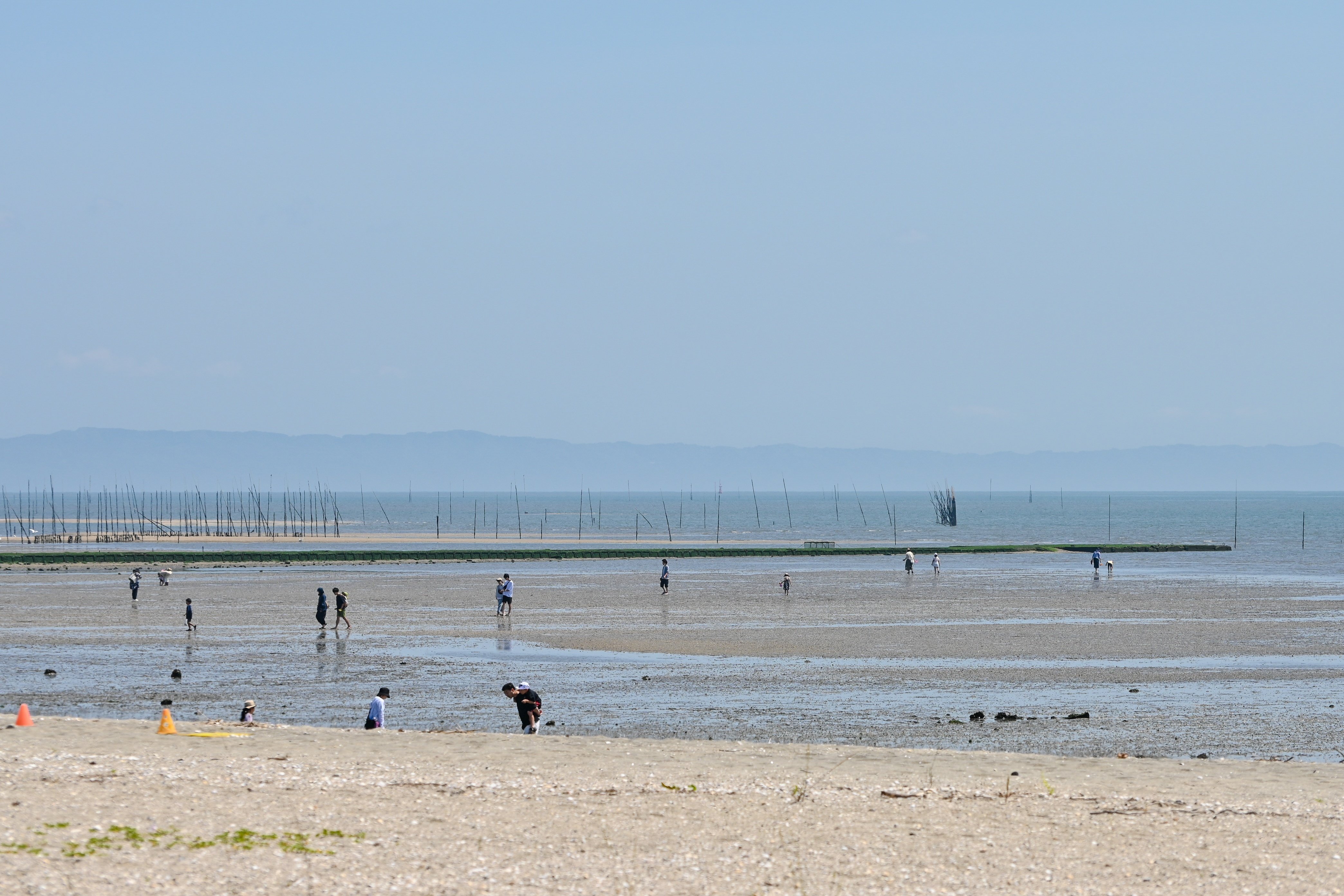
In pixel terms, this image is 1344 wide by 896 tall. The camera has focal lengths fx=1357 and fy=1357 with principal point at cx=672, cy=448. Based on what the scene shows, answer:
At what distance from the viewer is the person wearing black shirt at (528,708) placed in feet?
68.2

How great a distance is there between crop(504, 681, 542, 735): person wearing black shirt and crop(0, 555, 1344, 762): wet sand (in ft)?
4.90

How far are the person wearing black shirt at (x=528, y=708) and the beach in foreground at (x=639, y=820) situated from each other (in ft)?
4.74

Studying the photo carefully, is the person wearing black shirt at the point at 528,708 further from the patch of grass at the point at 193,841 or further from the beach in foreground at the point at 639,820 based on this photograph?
the patch of grass at the point at 193,841

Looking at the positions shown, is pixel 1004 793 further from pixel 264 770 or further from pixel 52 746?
pixel 52 746

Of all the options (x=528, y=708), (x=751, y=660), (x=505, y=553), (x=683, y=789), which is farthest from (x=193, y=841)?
(x=505, y=553)

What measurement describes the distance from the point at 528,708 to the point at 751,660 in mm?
12585

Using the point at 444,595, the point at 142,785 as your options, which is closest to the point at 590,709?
the point at 142,785

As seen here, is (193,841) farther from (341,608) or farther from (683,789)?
(341,608)

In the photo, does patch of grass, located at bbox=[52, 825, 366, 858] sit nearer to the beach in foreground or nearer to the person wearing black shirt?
the beach in foreground

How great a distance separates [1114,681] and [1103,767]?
1136cm

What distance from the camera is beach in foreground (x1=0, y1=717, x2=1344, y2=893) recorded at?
12.0 metres

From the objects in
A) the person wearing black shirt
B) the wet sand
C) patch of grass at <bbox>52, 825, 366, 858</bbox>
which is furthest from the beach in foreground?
the wet sand

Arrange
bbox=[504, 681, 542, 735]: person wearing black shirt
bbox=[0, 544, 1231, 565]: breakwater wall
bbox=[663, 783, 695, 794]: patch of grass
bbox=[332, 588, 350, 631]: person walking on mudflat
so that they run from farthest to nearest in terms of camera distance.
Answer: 1. bbox=[0, 544, 1231, 565]: breakwater wall
2. bbox=[332, 588, 350, 631]: person walking on mudflat
3. bbox=[504, 681, 542, 735]: person wearing black shirt
4. bbox=[663, 783, 695, 794]: patch of grass

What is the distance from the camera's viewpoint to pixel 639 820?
1436 cm
